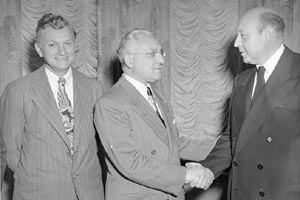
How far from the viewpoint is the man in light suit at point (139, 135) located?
2447mm

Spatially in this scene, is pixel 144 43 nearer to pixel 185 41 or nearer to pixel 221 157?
pixel 221 157

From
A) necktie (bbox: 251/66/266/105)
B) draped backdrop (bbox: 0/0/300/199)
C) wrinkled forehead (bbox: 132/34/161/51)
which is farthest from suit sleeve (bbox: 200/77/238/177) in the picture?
draped backdrop (bbox: 0/0/300/199)

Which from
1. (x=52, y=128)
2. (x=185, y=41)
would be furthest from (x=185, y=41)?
(x=52, y=128)

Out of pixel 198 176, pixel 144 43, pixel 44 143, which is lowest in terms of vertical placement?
pixel 198 176

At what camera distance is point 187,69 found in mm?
5398

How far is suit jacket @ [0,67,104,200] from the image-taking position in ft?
8.95

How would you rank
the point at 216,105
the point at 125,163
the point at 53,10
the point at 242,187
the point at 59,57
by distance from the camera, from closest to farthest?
1. the point at 125,163
2. the point at 242,187
3. the point at 59,57
4. the point at 53,10
5. the point at 216,105

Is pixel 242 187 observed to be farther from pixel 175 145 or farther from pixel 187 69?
pixel 187 69

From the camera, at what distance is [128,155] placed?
7.99 ft

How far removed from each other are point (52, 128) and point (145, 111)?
66cm

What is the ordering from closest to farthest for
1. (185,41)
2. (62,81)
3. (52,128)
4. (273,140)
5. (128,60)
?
(273,140), (128,60), (52,128), (62,81), (185,41)

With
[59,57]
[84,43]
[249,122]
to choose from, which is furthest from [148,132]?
[84,43]

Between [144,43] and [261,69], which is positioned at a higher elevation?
[144,43]

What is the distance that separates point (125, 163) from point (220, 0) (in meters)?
3.36
